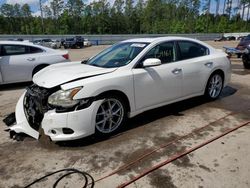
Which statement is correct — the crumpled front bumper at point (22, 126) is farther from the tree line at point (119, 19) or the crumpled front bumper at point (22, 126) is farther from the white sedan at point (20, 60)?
the tree line at point (119, 19)

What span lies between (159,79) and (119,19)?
87061mm

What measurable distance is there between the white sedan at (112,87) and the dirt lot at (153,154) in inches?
9.7

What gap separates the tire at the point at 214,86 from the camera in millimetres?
5961

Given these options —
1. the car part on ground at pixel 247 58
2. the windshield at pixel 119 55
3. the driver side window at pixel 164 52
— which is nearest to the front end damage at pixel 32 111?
the windshield at pixel 119 55

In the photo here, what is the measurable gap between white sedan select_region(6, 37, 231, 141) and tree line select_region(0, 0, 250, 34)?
75.6 m

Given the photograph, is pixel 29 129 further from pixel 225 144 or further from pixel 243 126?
pixel 243 126

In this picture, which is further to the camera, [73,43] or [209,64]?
[73,43]

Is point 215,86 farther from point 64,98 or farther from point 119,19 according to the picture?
point 119,19

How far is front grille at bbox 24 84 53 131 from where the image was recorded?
393cm

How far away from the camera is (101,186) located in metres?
3.02

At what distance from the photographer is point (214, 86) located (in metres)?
6.13

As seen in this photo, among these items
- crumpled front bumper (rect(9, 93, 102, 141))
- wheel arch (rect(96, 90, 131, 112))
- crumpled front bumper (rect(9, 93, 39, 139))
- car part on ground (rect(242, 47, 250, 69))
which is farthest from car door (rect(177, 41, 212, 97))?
car part on ground (rect(242, 47, 250, 69))

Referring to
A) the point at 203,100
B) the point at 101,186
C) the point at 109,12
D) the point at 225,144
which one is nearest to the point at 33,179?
the point at 101,186

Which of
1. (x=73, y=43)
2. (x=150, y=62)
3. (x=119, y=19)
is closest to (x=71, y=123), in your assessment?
(x=150, y=62)
